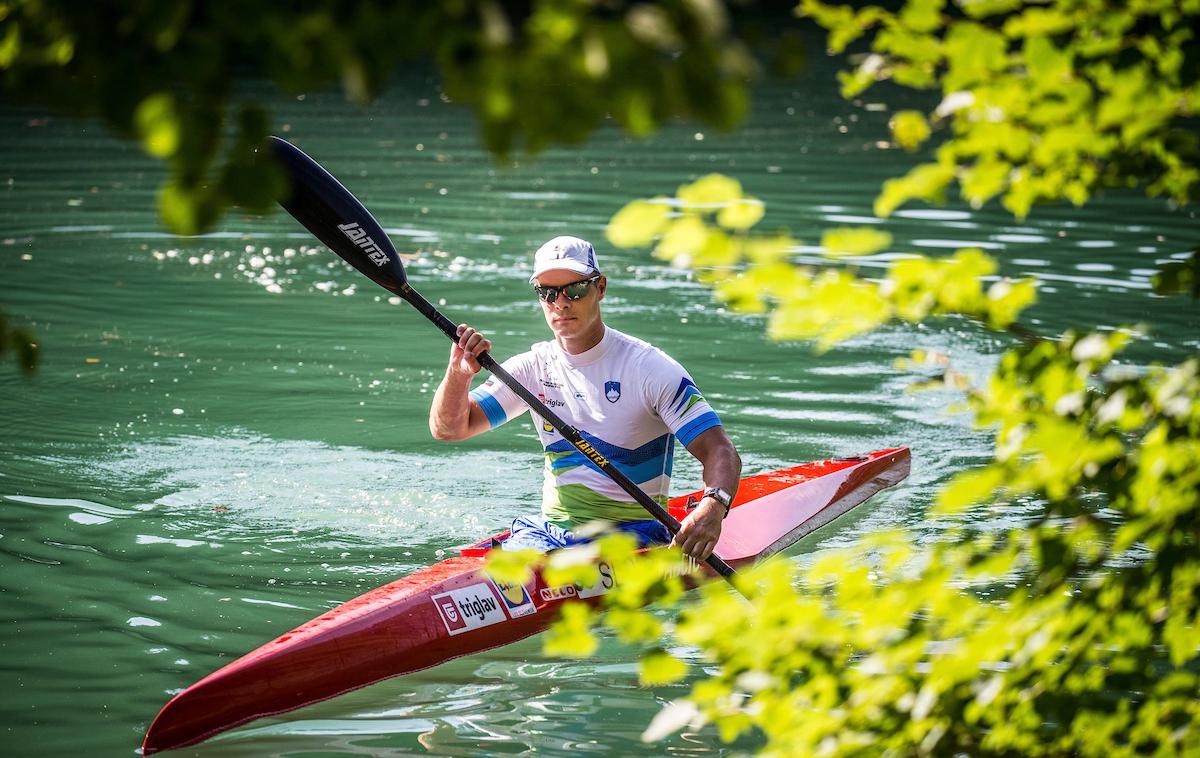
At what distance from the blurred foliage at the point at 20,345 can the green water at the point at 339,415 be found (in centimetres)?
265

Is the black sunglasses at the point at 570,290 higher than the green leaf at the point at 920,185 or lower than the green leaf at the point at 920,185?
lower

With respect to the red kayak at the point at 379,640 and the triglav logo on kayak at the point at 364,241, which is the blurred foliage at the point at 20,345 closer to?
the red kayak at the point at 379,640

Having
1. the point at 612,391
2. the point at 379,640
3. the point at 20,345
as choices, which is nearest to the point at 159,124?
the point at 20,345

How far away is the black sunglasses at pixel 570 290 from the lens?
200 inches

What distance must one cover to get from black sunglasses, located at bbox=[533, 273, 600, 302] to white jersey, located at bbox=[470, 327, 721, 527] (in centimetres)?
20

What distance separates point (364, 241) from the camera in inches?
224

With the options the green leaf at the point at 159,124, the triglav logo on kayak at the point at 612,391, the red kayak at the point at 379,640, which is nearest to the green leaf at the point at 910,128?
the green leaf at the point at 159,124

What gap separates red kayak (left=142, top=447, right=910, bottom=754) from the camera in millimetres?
4320

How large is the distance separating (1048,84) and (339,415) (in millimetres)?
6603

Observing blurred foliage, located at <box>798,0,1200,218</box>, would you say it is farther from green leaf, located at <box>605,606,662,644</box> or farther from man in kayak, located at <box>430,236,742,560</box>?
man in kayak, located at <box>430,236,742,560</box>

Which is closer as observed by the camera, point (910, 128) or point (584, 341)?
point (910, 128)

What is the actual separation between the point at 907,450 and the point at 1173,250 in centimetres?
648

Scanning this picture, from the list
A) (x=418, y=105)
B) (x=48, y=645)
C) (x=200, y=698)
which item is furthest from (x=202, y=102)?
(x=418, y=105)

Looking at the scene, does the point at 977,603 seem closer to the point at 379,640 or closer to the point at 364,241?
the point at 379,640
